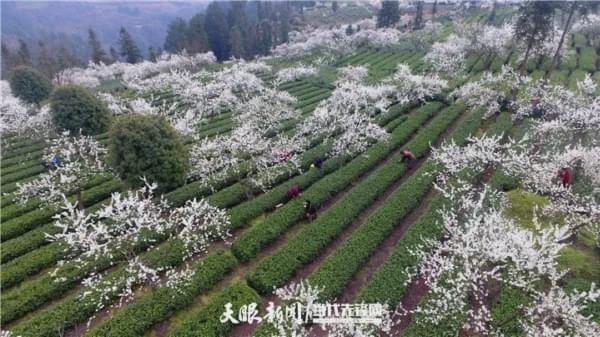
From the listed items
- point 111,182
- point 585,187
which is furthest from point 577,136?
point 111,182

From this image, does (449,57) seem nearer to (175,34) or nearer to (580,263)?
(580,263)

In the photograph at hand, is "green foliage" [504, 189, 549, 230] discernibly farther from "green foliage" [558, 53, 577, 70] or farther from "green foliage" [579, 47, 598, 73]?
"green foliage" [579, 47, 598, 73]

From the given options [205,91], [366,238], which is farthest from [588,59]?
[205,91]

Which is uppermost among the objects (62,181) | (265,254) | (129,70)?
(129,70)

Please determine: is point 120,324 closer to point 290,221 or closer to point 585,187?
point 290,221

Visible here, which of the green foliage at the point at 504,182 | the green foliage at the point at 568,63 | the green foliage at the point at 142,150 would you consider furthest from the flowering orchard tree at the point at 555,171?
the green foliage at the point at 568,63

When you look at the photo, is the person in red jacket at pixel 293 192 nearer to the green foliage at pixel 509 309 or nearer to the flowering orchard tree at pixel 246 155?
the flowering orchard tree at pixel 246 155

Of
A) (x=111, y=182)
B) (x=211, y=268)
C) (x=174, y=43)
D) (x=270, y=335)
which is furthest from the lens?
(x=174, y=43)
